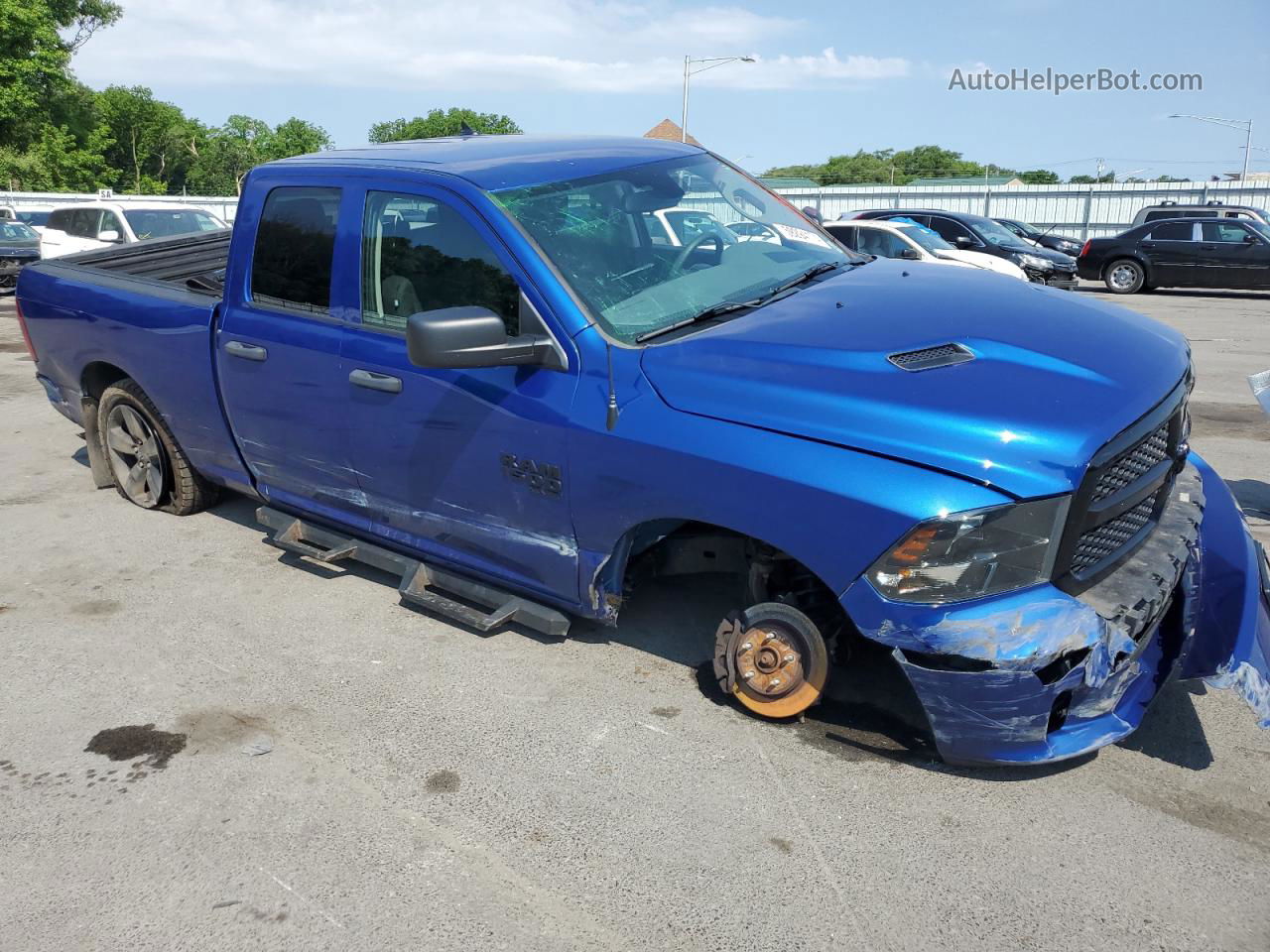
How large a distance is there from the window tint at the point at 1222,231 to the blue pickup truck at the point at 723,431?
56.0 feet

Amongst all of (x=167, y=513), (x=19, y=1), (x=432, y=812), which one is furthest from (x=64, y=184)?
(x=432, y=812)

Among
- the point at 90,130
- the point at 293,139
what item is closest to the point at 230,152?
the point at 293,139

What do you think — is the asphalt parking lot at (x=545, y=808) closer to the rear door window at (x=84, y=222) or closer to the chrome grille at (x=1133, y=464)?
the chrome grille at (x=1133, y=464)

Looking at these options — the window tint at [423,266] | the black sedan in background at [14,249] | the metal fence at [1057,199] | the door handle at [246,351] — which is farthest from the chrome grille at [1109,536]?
the metal fence at [1057,199]

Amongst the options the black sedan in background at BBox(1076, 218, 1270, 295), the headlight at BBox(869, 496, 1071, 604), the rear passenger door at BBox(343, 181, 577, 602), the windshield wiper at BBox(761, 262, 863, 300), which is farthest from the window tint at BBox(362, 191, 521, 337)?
the black sedan in background at BBox(1076, 218, 1270, 295)

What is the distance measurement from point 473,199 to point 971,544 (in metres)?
2.12

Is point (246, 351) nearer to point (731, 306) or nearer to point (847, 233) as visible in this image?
point (731, 306)

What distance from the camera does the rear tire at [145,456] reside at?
219 inches

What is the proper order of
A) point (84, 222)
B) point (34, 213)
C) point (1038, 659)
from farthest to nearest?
point (34, 213)
point (84, 222)
point (1038, 659)

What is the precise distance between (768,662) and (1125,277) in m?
18.6

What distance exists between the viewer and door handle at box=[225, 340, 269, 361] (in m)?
4.45

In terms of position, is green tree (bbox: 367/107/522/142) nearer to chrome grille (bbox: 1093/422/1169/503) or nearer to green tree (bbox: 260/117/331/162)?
green tree (bbox: 260/117/331/162)

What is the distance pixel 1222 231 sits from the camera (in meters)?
18.5

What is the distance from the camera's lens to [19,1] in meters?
39.8
